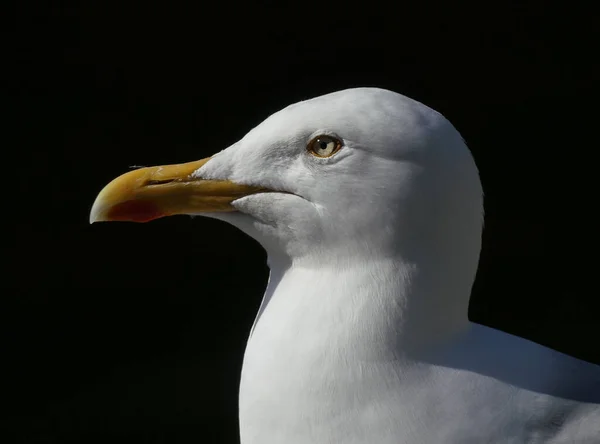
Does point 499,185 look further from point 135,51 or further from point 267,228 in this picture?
point 267,228

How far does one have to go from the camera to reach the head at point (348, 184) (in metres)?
1.88

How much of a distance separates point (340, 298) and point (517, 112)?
2.70 metres

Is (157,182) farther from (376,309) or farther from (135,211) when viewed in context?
(376,309)

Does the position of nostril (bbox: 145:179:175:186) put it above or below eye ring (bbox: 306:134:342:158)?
below

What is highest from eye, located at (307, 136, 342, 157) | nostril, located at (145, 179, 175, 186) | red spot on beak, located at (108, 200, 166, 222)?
eye, located at (307, 136, 342, 157)

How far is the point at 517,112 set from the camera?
4.41 m

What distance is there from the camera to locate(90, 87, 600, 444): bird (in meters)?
1.87

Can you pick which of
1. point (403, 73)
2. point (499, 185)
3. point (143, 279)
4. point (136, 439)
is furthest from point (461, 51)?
point (136, 439)

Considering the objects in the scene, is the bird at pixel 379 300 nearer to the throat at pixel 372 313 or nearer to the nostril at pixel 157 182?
the throat at pixel 372 313

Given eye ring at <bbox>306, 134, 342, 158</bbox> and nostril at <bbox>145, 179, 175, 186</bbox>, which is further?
nostril at <bbox>145, 179, 175, 186</bbox>

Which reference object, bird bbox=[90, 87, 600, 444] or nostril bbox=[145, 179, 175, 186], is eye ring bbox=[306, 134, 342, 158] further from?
nostril bbox=[145, 179, 175, 186]

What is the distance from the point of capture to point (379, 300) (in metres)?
1.88

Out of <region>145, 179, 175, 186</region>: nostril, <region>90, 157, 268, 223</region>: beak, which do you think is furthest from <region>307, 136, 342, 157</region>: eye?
<region>145, 179, 175, 186</region>: nostril

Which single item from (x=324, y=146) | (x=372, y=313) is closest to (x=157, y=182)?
(x=324, y=146)
